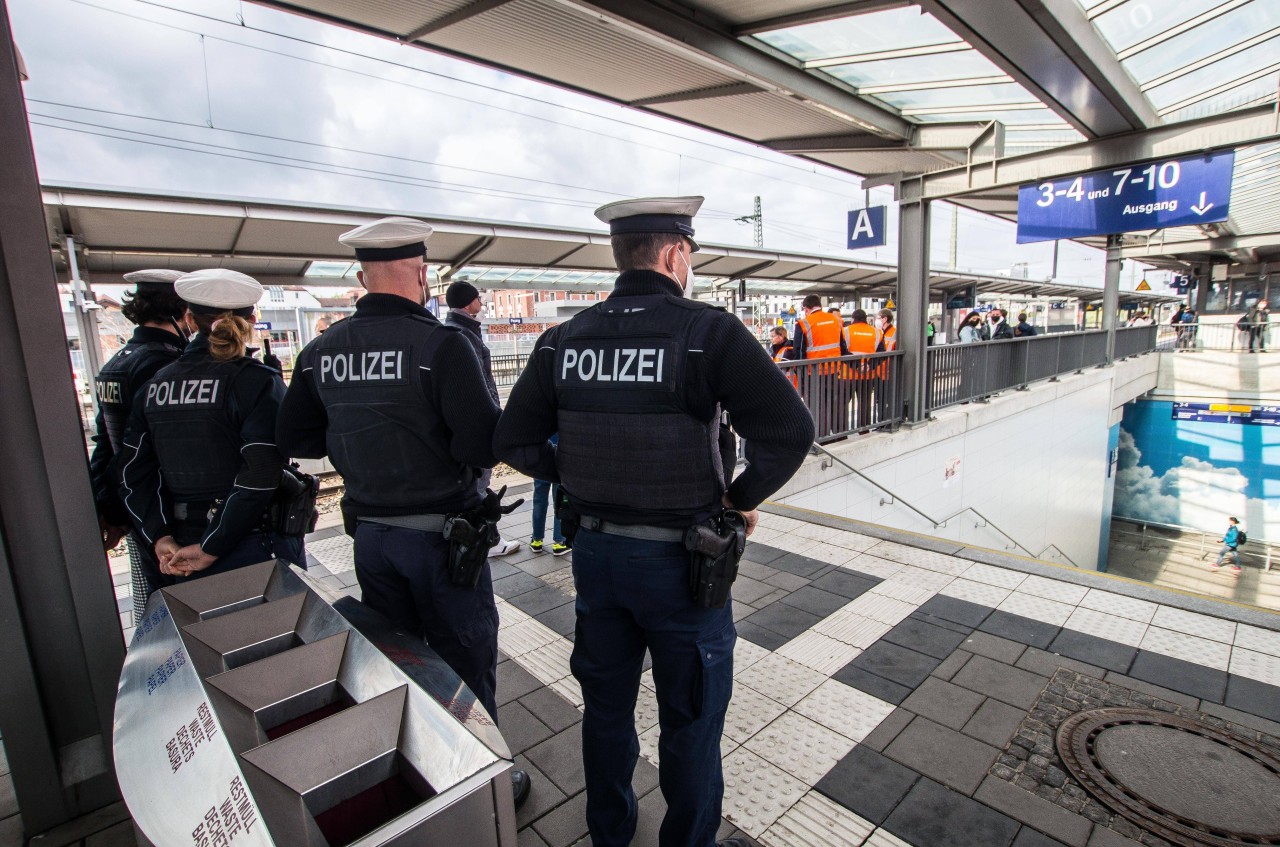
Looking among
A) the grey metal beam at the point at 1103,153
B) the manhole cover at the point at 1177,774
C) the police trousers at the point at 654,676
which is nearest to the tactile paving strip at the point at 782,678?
the manhole cover at the point at 1177,774

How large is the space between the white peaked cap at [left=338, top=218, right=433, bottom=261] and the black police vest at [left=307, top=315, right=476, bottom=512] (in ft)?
0.70

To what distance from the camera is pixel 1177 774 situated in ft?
7.50

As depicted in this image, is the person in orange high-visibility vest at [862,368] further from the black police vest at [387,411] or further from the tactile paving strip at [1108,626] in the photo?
the black police vest at [387,411]

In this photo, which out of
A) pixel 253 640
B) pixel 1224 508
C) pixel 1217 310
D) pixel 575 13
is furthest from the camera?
pixel 1217 310

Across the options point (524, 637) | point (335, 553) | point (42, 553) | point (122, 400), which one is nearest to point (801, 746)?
point (524, 637)

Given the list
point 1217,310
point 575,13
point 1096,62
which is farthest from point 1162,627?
point 1217,310

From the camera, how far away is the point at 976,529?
366 inches

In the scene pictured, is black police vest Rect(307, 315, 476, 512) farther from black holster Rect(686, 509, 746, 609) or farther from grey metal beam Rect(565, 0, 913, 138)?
grey metal beam Rect(565, 0, 913, 138)

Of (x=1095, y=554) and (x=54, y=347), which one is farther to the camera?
(x=1095, y=554)

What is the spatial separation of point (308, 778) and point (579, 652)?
0.95m

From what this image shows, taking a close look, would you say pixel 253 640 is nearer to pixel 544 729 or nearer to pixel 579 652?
pixel 579 652

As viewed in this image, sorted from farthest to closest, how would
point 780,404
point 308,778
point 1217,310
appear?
1. point 1217,310
2. point 780,404
3. point 308,778

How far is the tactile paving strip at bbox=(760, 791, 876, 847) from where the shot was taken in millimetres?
2061

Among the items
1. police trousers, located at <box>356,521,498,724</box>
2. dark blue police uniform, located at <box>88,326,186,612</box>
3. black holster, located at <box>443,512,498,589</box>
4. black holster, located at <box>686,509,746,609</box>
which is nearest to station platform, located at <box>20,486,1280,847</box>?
police trousers, located at <box>356,521,498,724</box>
